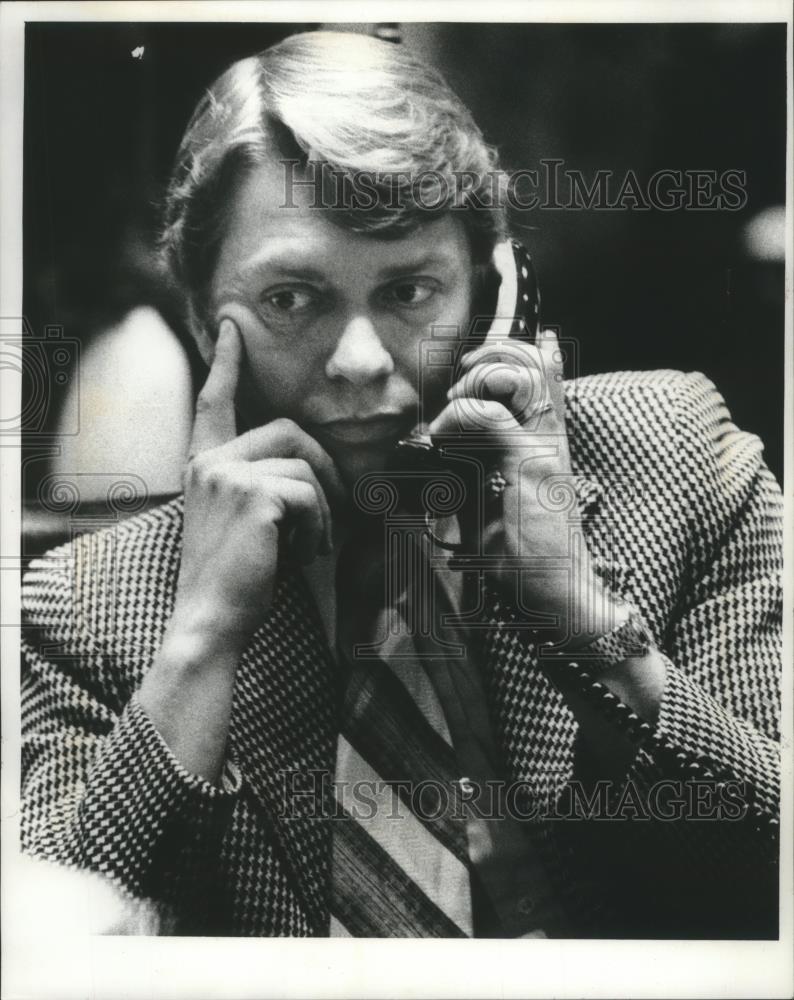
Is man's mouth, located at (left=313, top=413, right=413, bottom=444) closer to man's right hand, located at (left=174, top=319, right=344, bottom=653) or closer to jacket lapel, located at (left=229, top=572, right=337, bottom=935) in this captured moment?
man's right hand, located at (left=174, top=319, right=344, bottom=653)

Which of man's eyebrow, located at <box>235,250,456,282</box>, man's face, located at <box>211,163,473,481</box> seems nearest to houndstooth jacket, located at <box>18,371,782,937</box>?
man's face, located at <box>211,163,473,481</box>

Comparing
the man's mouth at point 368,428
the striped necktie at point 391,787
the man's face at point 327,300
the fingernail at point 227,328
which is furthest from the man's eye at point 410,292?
the striped necktie at point 391,787

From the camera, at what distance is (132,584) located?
8.08 ft

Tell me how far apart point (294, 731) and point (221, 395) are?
0.82 m

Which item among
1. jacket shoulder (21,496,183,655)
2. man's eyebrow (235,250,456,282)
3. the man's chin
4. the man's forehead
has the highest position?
the man's forehead

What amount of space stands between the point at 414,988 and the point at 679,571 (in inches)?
46.9

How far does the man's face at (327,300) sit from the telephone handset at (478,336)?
0.15 ft

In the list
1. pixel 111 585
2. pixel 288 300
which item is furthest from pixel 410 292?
pixel 111 585

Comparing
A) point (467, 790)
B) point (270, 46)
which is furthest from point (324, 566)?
point (270, 46)

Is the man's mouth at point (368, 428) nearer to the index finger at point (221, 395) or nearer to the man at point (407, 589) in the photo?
the man at point (407, 589)

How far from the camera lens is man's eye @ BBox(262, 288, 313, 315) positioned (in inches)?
95.0

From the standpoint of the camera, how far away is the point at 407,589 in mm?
2461

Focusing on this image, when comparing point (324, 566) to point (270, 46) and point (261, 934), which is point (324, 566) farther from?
point (270, 46)

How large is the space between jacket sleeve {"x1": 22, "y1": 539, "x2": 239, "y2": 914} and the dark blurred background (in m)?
0.46
